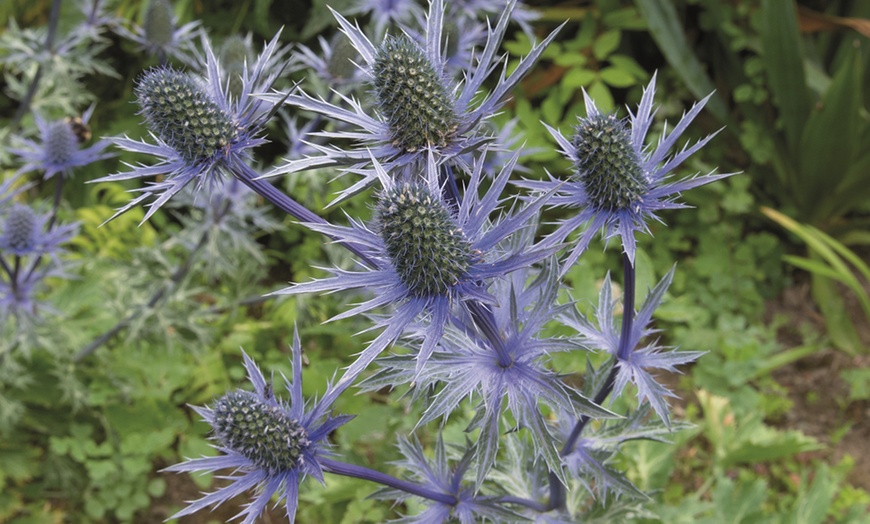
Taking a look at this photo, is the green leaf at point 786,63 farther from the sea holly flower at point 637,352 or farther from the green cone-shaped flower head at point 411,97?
the green cone-shaped flower head at point 411,97

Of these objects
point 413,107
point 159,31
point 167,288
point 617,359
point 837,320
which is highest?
point 413,107

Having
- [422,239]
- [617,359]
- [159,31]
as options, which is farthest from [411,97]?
[159,31]

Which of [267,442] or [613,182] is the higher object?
[613,182]

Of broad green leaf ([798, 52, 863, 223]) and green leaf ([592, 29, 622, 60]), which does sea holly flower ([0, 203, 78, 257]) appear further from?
broad green leaf ([798, 52, 863, 223])

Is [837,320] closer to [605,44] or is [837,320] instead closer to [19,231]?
[605,44]

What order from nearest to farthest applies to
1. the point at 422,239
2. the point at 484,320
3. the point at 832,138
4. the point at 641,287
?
the point at 422,239 → the point at 484,320 → the point at 641,287 → the point at 832,138

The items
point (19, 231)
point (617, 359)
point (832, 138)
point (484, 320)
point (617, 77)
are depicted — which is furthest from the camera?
point (832, 138)
